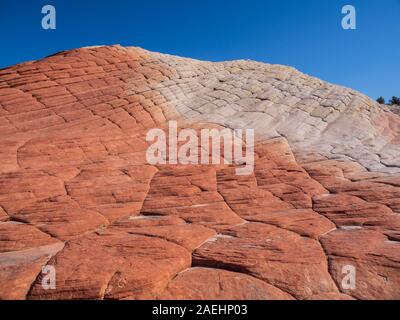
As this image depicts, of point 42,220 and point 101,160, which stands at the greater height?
point 101,160

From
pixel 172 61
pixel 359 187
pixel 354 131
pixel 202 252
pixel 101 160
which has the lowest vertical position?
pixel 202 252

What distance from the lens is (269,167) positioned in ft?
37.1

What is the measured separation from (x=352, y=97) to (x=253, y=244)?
14909mm

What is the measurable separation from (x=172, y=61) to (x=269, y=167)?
44.9 ft

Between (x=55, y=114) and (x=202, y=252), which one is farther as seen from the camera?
(x=55, y=114)

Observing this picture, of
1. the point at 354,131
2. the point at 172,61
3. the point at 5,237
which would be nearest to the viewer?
the point at 5,237

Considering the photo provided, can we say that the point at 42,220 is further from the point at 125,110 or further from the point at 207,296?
the point at 125,110

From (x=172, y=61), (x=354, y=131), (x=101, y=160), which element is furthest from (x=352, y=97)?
(x=101, y=160)

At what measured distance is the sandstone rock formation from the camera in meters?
5.57

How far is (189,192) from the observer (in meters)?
9.58

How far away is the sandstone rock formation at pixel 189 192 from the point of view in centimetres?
557
